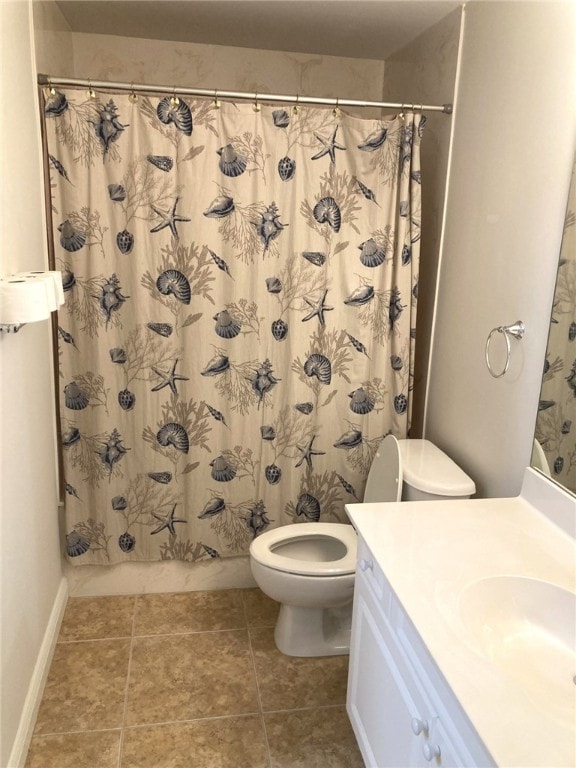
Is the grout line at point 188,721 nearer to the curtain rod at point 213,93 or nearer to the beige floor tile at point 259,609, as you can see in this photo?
the beige floor tile at point 259,609

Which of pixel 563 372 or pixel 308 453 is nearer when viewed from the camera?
pixel 563 372

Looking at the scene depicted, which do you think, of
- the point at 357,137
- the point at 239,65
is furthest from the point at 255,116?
the point at 239,65

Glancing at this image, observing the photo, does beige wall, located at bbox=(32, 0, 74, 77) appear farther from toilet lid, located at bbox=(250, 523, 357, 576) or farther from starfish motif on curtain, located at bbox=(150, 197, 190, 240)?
toilet lid, located at bbox=(250, 523, 357, 576)

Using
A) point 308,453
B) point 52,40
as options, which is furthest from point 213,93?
point 308,453

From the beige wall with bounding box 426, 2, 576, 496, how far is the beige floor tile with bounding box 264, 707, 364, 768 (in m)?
0.90

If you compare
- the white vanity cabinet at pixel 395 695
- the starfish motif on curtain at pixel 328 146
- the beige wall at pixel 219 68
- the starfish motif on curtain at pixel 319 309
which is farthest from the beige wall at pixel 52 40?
the white vanity cabinet at pixel 395 695

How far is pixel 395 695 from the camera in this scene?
1371 millimetres

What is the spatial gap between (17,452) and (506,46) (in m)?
1.93

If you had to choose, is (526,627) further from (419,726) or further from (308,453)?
(308,453)

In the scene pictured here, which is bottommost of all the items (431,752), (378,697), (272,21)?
(378,697)

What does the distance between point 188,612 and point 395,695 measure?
→ 52.4 inches

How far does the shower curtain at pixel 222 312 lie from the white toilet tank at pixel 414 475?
212mm

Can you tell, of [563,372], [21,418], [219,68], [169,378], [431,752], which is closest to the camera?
[431,752]

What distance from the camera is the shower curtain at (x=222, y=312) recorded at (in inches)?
85.6
